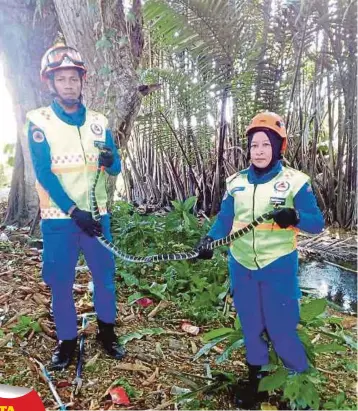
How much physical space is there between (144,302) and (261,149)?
3.11 feet

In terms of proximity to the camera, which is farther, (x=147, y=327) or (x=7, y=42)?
(x=7, y=42)

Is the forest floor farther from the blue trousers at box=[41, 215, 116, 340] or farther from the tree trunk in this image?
the tree trunk

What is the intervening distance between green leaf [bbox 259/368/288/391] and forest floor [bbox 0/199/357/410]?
4.2 inches

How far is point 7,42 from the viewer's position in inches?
103

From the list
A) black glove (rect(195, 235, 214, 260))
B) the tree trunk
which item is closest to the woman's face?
black glove (rect(195, 235, 214, 260))

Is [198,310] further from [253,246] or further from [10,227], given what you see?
[10,227]

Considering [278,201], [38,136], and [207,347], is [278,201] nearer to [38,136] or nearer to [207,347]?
[207,347]

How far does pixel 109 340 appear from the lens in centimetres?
176

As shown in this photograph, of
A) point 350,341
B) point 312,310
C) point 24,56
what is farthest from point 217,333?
point 24,56

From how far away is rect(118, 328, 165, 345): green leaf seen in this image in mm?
1776

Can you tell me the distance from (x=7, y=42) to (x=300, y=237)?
190 cm

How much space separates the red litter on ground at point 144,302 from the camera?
6.54 feet

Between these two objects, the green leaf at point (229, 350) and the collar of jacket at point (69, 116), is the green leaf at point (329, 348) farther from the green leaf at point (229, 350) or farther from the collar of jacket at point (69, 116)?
the collar of jacket at point (69, 116)

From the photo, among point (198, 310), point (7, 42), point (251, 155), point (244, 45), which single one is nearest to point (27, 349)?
point (198, 310)
